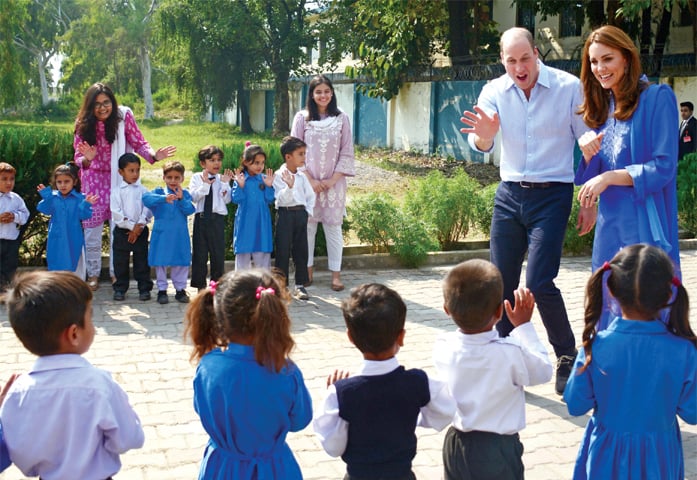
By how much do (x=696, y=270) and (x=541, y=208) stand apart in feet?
16.7

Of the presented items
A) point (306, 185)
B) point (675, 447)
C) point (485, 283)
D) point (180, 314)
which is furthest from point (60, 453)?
point (306, 185)

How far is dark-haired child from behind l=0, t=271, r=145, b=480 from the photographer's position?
8.88ft

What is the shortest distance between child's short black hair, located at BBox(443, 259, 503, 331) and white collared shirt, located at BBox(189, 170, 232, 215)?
15.3ft

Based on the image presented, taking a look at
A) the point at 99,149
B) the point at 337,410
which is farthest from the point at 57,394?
the point at 99,149

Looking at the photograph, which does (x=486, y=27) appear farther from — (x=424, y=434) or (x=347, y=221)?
(x=424, y=434)

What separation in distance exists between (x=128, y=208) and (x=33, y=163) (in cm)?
124

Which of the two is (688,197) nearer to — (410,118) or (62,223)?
(62,223)

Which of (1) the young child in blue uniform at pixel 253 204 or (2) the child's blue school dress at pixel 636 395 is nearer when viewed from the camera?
(2) the child's blue school dress at pixel 636 395

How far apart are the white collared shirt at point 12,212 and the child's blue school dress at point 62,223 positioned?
0.59 feet

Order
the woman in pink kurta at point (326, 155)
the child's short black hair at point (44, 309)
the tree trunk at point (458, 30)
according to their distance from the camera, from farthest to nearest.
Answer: the tree trunk at point (458, 30) → the woman in pink kurta at point (326, 155) → the child's short black hair at point (44, 309)

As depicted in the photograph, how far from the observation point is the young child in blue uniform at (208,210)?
7527 millimetres

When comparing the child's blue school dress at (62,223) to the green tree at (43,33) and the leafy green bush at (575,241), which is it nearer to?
the leafy green bush at (575,241)

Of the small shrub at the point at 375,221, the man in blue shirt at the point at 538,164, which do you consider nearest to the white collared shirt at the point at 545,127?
the man in blue shirt at the point at 538,164

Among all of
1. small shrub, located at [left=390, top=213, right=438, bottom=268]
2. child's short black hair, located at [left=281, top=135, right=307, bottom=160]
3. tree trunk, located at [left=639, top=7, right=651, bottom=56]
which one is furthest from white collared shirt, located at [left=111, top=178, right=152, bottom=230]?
tree trunk, located at [left=639, top=7, right=651, bottom=56]
